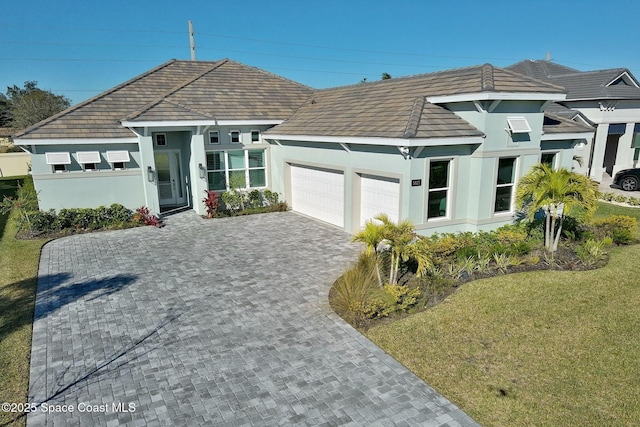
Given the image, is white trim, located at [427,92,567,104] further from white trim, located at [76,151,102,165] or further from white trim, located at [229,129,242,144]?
white trim, located at [76,151,102,165]

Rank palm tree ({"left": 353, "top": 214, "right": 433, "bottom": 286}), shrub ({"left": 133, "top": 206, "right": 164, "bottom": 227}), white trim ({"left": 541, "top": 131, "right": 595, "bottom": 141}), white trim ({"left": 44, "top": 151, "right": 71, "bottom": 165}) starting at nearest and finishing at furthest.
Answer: palm tree ({"left": 353, "top": 214, "right": 433, "bottom": 286}), white trim ({"left": 541, "top": 131, "right": 595, "bottom": 141}), white trim ({"left": 44, "top": 151, "right": 71, "bottom": 165}), shrub ({"left": 133, "top": 206, "right": 164, "bottom": 227})

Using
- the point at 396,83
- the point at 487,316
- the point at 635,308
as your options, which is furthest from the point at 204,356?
the point at 396,83

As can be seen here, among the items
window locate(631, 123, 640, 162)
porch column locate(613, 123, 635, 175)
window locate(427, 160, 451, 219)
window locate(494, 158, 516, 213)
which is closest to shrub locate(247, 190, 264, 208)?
window locate(427, 160, 451, 219)

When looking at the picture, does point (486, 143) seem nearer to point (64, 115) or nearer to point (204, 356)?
point (204, 356)

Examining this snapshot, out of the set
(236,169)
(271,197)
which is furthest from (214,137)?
(271,197)

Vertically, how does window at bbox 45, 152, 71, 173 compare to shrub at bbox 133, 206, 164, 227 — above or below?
above

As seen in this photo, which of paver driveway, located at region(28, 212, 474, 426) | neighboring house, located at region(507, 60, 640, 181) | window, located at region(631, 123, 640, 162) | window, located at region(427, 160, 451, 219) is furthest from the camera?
window, located at region(631, 123, 640, 162)

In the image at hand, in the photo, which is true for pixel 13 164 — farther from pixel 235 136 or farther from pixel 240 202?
pixel 240 202
